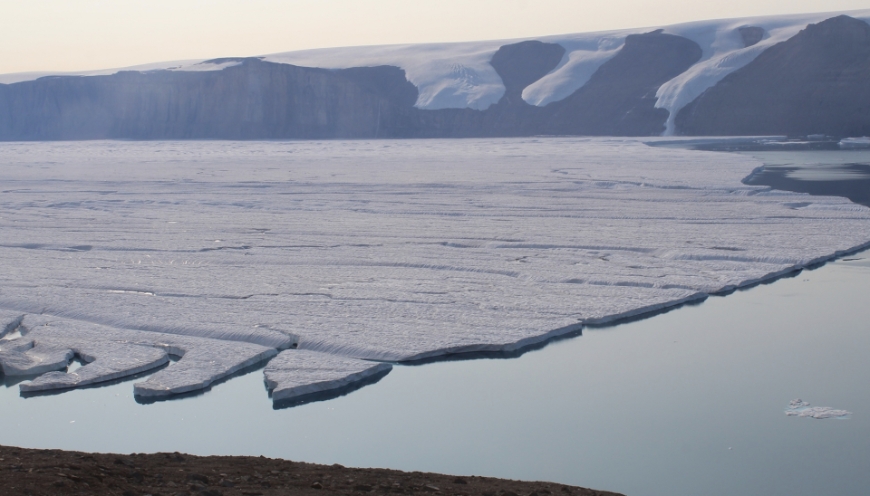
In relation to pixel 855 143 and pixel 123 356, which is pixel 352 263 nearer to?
pixel 123 356

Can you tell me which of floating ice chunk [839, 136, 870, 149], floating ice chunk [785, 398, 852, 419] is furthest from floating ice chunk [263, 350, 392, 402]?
floating ice chunk [839, 136, 870, 149]

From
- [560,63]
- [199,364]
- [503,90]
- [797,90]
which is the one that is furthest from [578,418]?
[560,63]

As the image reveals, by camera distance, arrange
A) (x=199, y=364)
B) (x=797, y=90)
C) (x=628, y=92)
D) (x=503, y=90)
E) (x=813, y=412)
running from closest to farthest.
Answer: (x=813, y=412), (x=199, y=364), (x=797, y=90), (x=628, y=92), (x=503, y=90)

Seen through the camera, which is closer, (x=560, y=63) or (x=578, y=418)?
(x=578, y=418)

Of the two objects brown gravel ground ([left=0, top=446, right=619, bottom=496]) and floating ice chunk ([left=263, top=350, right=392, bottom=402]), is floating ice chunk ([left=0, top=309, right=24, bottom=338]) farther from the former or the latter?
brown gravel ground ([left=0, top=446, right=619, bottom=496])

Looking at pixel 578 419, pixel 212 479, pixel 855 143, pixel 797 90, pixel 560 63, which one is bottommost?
pixel 855 143

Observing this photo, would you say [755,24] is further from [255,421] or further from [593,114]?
[255,421]

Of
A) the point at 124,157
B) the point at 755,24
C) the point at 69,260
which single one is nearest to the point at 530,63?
the point at 755,24

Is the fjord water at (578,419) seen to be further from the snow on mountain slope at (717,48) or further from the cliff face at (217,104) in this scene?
the cliff face at (217,104)
